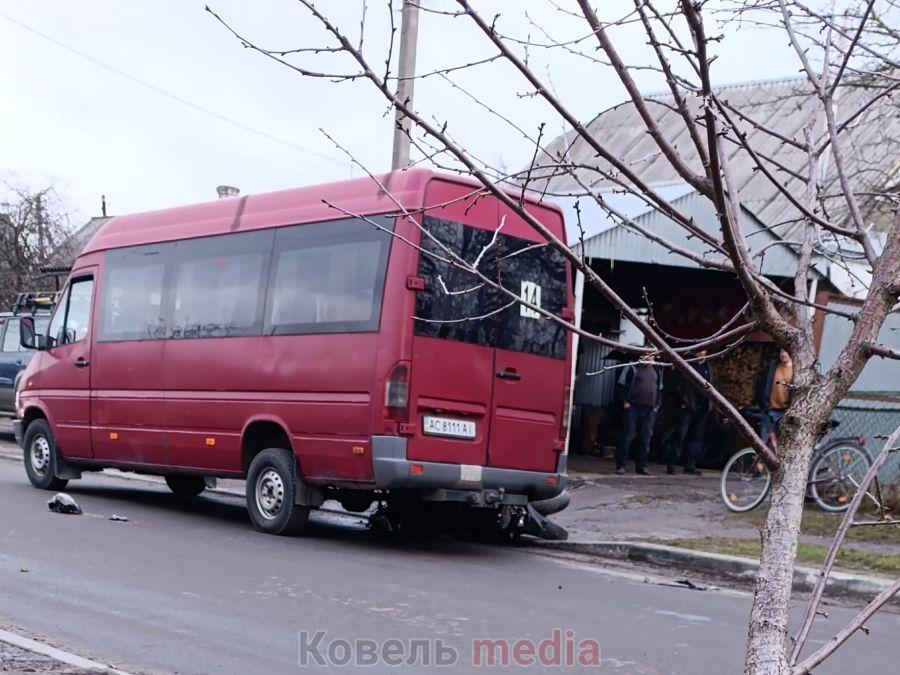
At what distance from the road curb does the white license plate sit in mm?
1913

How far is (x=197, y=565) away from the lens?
28.7 ft

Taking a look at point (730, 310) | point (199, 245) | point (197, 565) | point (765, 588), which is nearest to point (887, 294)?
point (765, 588)

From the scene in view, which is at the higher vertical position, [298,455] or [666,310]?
[666,310]

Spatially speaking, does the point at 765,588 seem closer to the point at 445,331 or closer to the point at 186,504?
the point at 445,331

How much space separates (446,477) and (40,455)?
20.2 feet

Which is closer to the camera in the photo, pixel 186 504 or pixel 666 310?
pixel 186 504

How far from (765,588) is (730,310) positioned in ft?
61.1

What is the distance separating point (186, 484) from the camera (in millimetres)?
15039

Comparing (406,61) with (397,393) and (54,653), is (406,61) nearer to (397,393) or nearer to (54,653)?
(397,393)

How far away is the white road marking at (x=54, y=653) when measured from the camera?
17.9ft

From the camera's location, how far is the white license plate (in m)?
10.1

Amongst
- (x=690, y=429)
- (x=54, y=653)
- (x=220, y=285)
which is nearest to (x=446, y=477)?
(x=220, y=285)

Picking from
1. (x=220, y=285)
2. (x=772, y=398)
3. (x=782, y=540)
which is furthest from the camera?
(x=772, y=398)

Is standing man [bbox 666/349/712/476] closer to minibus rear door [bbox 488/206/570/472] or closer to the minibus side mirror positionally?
minibus rear door [bbox 488/206/570/472]
